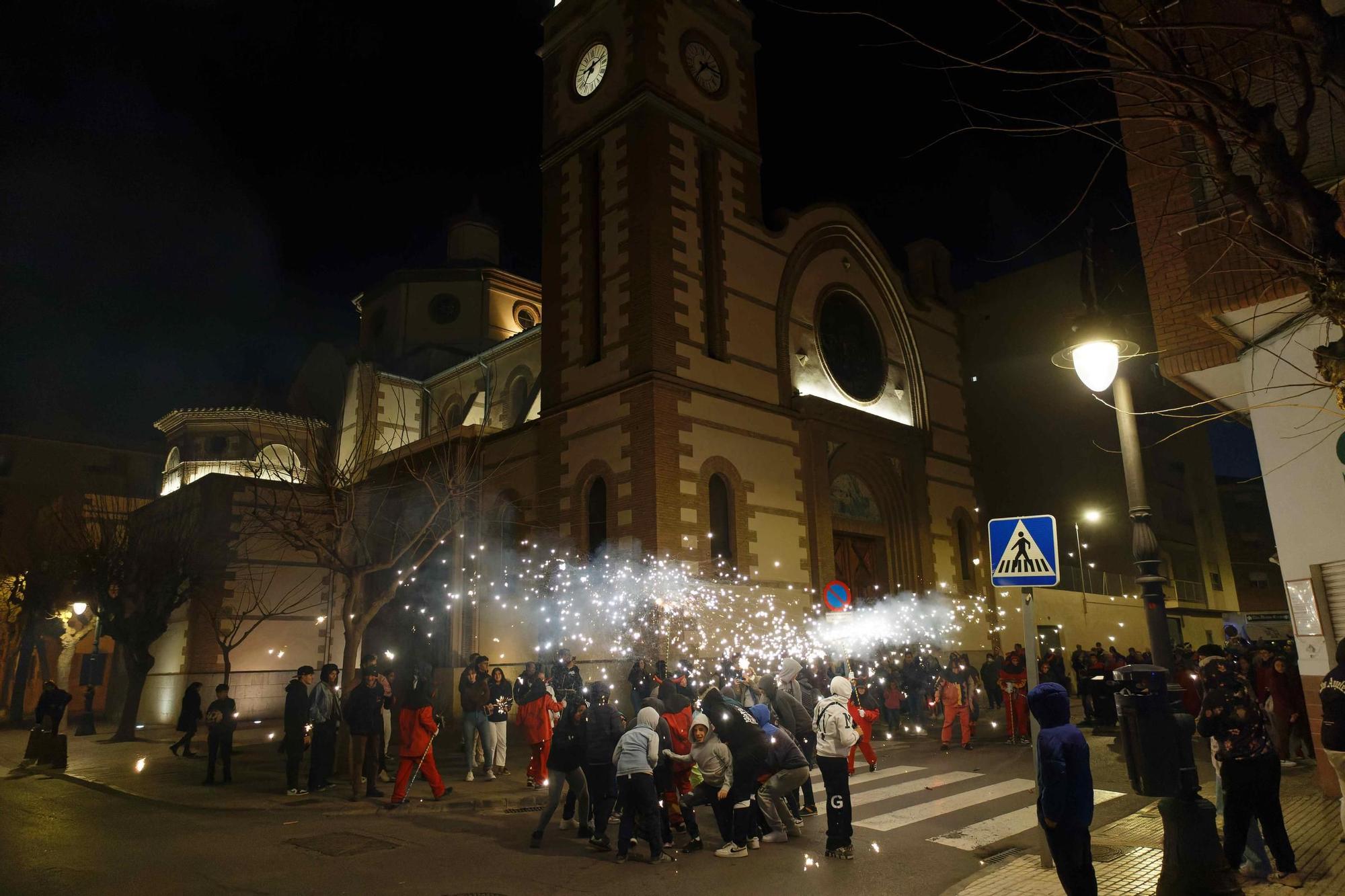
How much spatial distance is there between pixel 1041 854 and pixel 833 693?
3052mm

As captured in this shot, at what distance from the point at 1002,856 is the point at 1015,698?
8.97 m

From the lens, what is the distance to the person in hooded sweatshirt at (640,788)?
8.30 m

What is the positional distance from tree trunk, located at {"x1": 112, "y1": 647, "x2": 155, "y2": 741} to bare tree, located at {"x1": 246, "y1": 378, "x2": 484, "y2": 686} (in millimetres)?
4312

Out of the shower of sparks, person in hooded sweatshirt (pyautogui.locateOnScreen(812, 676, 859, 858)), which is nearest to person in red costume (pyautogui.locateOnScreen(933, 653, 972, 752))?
the shower of sparks

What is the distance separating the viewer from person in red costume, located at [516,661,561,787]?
12.2m

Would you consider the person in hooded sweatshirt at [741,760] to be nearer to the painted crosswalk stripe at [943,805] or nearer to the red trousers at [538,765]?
the painted crosswalk stripe at [943,805]

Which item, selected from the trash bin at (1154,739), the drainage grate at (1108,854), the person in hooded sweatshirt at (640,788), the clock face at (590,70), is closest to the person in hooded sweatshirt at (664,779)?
the person in hooded sweatshirt at (640,788)

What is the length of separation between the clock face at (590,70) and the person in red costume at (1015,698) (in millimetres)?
17111

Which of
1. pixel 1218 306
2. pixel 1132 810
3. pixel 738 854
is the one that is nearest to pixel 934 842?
pixel 738 854

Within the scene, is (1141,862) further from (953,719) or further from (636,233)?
(636,233)

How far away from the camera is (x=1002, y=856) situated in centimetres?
796

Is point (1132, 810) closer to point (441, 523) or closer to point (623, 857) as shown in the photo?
point (623, 857)

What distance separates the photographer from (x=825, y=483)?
2188cm

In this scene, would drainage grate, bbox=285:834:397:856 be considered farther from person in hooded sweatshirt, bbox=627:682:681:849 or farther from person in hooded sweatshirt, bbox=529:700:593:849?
person in hooded sweatshirt, bbox=627:682:681:849
